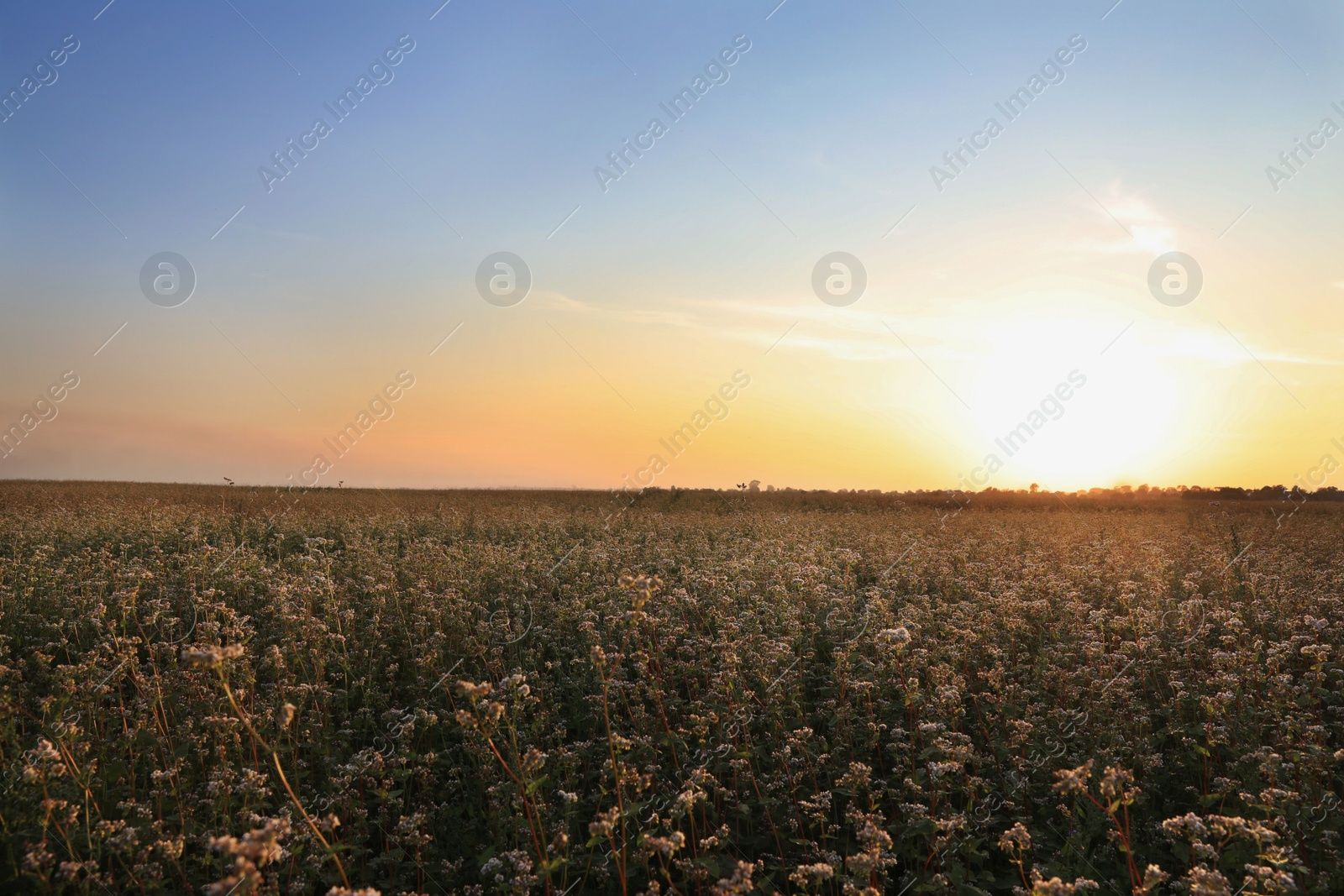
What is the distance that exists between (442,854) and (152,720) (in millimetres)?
3490

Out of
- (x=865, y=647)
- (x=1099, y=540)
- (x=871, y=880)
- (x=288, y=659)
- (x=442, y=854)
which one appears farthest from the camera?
(x=1099, y=540)

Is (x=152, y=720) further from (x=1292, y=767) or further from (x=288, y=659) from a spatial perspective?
(x=1292, y=767)

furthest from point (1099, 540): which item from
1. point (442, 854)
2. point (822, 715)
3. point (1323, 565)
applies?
point (442, 854)

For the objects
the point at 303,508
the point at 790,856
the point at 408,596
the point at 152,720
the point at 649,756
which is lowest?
the point at 790,856

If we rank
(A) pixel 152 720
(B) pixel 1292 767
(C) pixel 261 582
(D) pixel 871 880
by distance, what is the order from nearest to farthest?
(D) pixel 871 880, (B) pixel 1292 767, (A) pixel 152 720, (C) pixel 261 582

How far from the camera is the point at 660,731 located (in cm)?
633

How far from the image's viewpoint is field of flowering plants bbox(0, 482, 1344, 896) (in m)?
4.53

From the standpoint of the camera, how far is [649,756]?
589 centimetres

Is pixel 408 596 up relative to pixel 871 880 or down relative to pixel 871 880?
up

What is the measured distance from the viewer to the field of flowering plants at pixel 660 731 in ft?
14.9

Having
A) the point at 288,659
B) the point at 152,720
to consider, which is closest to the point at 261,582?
the point at 288,659

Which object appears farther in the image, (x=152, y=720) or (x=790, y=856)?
(x=152, y=720)

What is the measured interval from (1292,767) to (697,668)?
4943 millimetres

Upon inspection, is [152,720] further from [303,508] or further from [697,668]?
[303,508]
